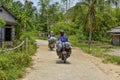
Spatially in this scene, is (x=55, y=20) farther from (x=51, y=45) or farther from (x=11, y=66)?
(x=11, y=66)

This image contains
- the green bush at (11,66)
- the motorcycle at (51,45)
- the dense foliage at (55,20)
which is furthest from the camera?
the motorcycle at (51,45)

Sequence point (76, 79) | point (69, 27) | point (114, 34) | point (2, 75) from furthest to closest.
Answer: point (69, 27), point (114, 34), point (76, 79), point (2, 75)

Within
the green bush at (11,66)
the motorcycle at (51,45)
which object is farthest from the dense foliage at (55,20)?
the motorcycle at (51,45)

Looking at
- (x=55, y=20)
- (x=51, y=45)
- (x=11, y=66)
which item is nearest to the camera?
(x=11, y=66)

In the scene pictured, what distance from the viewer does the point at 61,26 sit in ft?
193

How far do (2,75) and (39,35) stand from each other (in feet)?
206

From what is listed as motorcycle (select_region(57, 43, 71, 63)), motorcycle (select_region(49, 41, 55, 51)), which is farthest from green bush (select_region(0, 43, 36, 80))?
motorcycle (select_region(49, 41, 55, 51))

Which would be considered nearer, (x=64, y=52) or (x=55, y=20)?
(x=64, y=52)

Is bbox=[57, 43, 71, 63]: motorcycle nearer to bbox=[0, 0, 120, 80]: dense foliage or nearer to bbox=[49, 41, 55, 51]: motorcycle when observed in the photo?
bbox=[0, 0, 120, 80]: dense foliage

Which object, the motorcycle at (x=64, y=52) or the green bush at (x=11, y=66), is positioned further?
the motorcycle at (x=64, y=52)

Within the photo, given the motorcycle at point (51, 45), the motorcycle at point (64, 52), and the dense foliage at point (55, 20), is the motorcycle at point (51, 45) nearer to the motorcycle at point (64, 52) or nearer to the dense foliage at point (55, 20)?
the dense foliage at point (55, 20)

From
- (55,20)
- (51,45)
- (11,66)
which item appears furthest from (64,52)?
(55,20)

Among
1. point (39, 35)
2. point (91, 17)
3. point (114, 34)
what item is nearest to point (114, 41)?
point (114, 34)

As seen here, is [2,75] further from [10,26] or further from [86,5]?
[86,5]
